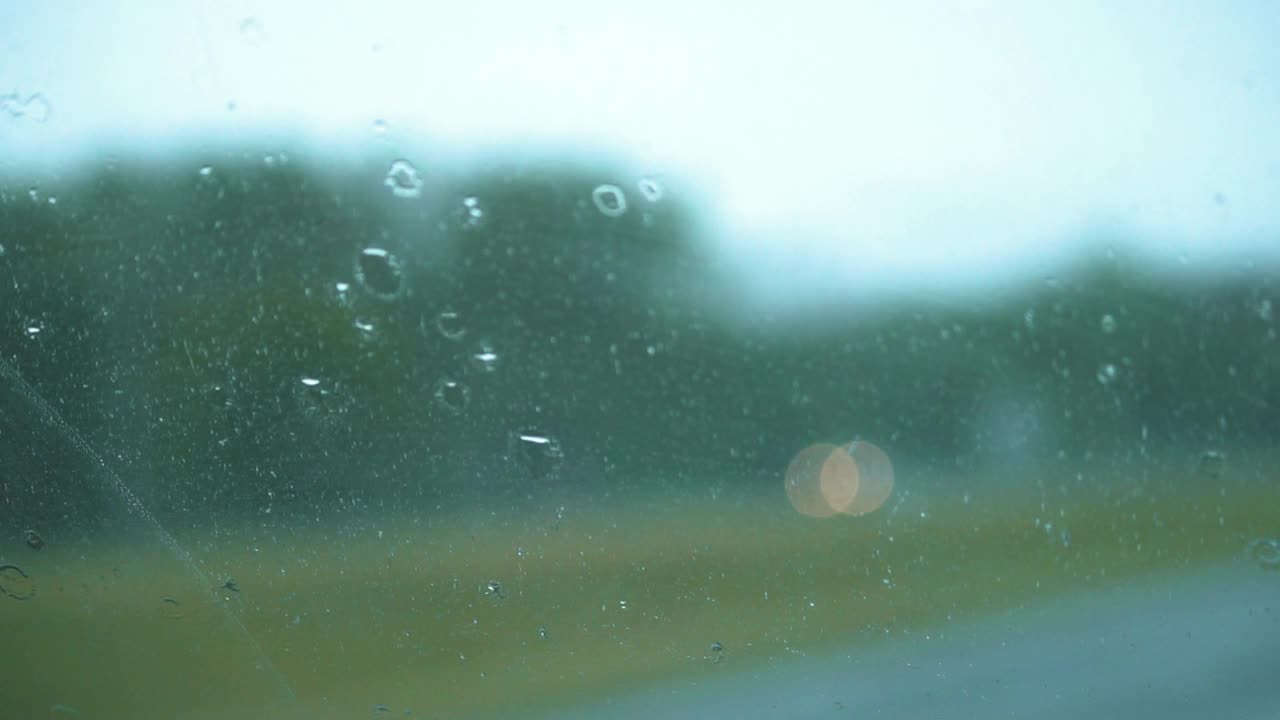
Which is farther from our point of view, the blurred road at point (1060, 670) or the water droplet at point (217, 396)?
the water droplet at point (217, 396)

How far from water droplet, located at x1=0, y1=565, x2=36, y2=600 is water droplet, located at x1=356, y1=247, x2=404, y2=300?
59.8 inches

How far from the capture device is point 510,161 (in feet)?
10.6

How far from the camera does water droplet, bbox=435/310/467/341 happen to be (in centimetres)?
321

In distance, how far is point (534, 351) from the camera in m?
3.21

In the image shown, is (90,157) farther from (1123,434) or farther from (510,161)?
(1123,434)

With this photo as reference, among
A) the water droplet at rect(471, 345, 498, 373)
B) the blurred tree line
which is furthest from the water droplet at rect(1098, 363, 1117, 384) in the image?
the water droplet at rect(471, 345, 498, 373)

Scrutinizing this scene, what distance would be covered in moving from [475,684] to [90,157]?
2.00 meters

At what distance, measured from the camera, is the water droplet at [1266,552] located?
301 centimetres

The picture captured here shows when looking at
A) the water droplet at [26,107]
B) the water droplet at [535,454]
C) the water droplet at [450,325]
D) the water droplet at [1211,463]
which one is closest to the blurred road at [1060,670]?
the water droplet at [1211,463]

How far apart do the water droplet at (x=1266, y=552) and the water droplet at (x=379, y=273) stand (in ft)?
8.01

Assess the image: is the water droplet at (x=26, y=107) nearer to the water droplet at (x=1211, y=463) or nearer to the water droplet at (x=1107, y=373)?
the water droplet at (x=1107, y=373)

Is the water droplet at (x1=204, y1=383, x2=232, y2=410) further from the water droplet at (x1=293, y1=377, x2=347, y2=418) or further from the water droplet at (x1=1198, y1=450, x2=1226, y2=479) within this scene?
the water droplet at (x1=1198, y1=450, x2=1226, y2=479)


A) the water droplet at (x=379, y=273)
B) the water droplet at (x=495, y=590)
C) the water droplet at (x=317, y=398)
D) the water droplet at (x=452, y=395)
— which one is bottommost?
the water droplet at (x=495, y=590)

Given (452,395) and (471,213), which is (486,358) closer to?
(452,395)
